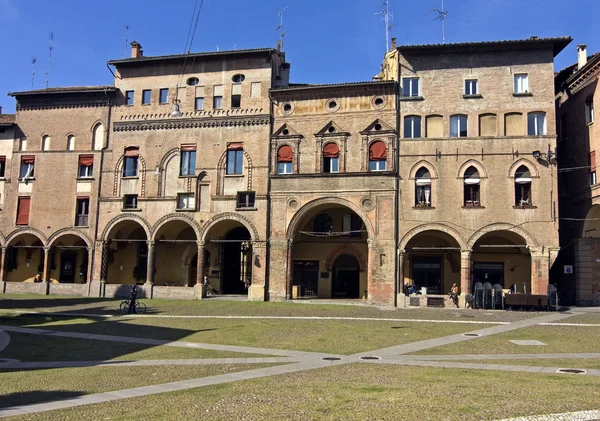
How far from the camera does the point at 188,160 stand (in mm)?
38656

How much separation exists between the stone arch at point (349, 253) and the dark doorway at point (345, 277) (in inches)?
18.5

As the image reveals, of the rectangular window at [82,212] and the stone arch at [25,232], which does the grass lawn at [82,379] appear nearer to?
the rectangular window at [82,212]

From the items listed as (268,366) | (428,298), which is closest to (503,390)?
(268,366)

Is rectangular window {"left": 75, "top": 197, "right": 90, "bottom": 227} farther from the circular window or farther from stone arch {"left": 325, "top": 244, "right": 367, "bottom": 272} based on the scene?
the circular window

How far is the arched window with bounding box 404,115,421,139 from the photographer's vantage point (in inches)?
1366

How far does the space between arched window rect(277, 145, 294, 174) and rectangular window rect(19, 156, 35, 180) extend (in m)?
20.3

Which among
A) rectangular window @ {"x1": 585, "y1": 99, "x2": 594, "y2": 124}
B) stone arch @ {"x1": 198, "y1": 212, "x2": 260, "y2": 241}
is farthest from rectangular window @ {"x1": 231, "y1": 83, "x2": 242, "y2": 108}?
rectangular window @ {"x1": 585, "y1": 99, "x2": 594, "y2": 124}

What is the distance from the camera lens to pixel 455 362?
45.9 feet

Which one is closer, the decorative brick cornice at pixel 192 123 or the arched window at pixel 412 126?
the arched window at pixel 412 126

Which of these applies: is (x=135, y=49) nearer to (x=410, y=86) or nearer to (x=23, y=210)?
(x=23, y=210)

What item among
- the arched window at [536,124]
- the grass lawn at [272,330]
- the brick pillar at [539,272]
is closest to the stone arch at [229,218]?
the grass lawn at [272,330]

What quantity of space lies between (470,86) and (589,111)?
7344mm

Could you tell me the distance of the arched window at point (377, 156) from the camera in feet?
114

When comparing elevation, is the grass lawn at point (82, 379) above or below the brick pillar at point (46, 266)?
below
